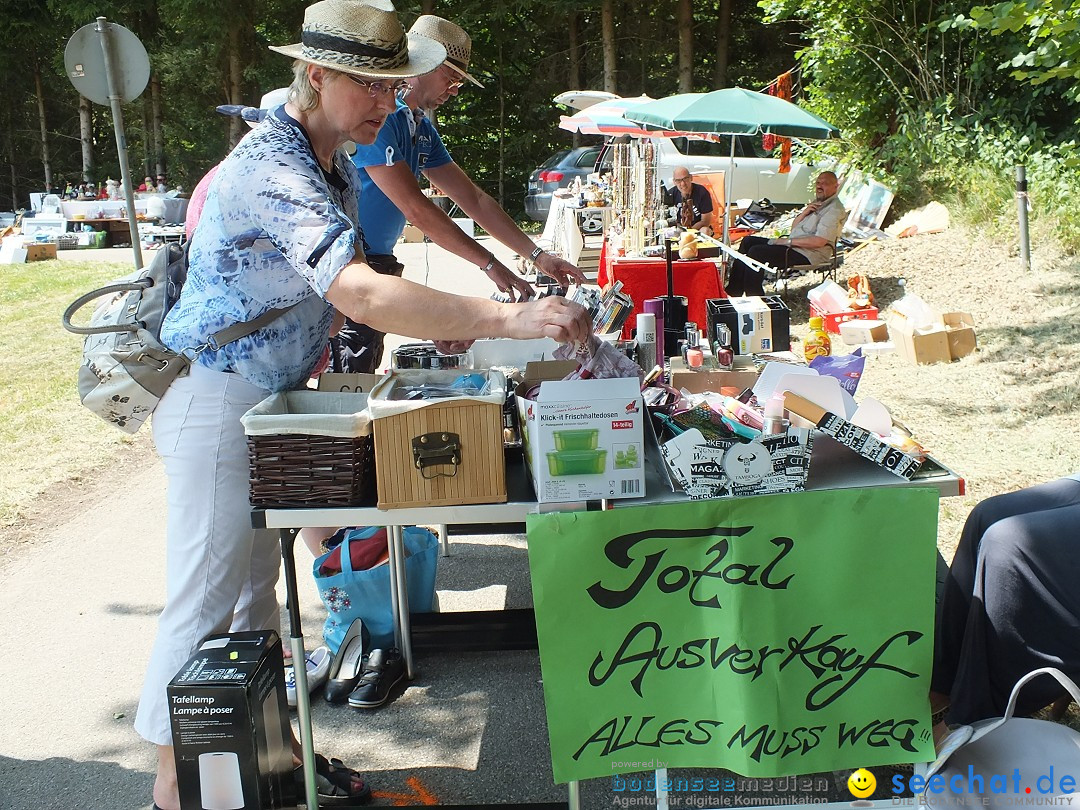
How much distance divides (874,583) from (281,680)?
4.59ft

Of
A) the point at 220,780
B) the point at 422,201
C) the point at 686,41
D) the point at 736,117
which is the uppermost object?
the point at 686,41

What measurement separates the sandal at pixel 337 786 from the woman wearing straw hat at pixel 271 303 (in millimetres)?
368

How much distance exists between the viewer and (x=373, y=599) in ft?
10.7

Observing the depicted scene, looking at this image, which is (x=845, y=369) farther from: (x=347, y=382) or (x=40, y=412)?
(x=40, y=412)

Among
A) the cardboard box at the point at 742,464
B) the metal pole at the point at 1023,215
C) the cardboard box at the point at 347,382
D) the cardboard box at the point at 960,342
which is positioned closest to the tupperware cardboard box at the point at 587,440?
the cardboard box at the point at 742,464

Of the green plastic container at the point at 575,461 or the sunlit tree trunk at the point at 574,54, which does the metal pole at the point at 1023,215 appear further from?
the sunlit tree trunk at the point at 574,54

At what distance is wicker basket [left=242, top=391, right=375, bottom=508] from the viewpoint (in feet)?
6.70

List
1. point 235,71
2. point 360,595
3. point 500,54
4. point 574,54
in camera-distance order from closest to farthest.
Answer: point 360,595 < point 500,54 < point 574,54 < point 235,71

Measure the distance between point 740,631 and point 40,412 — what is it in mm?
6173

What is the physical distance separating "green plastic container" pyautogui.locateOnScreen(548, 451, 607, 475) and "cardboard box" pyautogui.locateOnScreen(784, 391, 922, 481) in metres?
0.45

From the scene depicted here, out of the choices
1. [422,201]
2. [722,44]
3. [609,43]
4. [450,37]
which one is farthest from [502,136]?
[422,201]

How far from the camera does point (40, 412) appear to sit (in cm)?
687

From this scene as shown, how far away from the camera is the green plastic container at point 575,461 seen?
6.76 feet

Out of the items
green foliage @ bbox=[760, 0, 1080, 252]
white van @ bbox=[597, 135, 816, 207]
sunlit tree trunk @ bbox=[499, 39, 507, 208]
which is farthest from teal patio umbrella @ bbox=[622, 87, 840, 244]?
sunlit tree trunk @ bbox=[499, 39, 507, 208]
